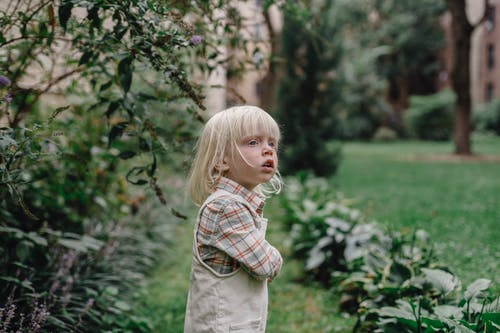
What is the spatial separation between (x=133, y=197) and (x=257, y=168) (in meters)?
3.92

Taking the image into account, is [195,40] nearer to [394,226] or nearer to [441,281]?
[441,281]

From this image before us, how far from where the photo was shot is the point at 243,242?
185 cm

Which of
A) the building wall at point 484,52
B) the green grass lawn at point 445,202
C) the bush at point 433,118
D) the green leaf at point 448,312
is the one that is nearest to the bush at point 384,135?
the bush at point 433,118

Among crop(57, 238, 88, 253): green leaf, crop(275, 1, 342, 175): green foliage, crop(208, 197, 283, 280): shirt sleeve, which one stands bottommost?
crop(57, 238, 88, 253): green leaf

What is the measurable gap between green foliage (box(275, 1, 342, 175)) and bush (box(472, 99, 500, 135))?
19.5m

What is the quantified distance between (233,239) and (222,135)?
43 cm

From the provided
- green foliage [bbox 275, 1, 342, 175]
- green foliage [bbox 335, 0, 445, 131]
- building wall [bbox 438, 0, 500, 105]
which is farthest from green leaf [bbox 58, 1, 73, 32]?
building wall [bbox 438, 0, 500, 105]

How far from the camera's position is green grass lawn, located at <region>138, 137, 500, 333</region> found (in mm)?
3693

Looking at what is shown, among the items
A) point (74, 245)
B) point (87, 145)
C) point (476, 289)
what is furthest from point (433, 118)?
point (74, 245)

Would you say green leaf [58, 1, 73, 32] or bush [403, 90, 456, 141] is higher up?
bush [403, 90, 456, 141]

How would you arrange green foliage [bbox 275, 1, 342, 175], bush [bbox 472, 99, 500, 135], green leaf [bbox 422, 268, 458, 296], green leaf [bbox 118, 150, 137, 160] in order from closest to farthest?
green leaf [bbox 118, 150, 137, 160] < green leaf [bbox 422, 268, 458, 296] < green foliage [bbox 275, 1, 342, 175] < bush [bbox 472, 99, 500, 135]

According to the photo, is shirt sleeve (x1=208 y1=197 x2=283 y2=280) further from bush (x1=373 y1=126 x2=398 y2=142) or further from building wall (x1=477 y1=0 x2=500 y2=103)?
building wall (x1=477 y1=0 x2=500 y2=103)

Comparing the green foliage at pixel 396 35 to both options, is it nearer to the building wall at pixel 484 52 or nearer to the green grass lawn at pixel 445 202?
the building wall at pixel 484 52

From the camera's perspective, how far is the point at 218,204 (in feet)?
6.22
